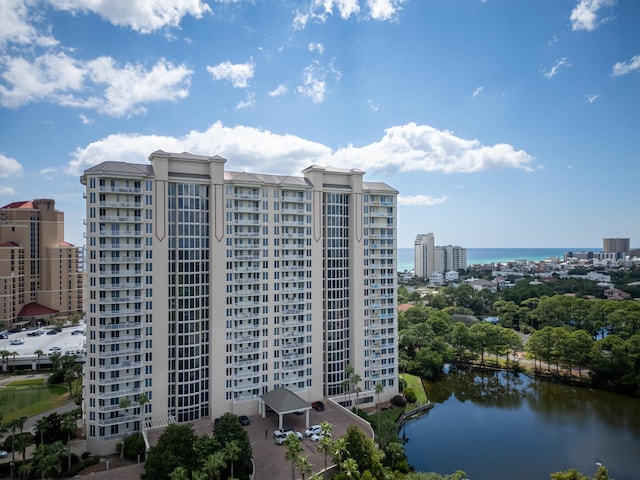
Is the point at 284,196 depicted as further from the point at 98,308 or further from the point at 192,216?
the point at 98,308

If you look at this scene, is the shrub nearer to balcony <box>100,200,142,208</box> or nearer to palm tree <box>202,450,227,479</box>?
palm tree <box>202,450,227,479</box>

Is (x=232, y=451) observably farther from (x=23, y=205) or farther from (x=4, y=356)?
(x=23, y=205)

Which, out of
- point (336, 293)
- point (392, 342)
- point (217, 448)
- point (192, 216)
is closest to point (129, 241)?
point (192, 216)

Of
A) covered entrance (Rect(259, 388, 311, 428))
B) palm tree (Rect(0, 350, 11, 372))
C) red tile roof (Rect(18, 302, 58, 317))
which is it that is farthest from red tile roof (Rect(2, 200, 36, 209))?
covered entrance (Rect(259, 388, 311, 428))

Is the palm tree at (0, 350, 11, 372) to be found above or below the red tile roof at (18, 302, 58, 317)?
below

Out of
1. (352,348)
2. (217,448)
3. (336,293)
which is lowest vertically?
(217,448)
